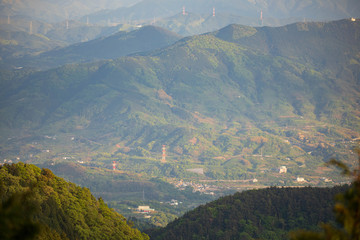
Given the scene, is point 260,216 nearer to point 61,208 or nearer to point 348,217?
point 61,208

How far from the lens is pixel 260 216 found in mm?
89312

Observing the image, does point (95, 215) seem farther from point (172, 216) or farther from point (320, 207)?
point (172, 216)

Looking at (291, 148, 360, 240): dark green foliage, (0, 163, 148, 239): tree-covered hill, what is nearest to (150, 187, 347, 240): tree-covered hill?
(0, 163, 148, 239): tree-covered hill

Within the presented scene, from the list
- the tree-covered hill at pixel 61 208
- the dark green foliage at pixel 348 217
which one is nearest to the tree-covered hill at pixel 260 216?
the tree-covered hill at pixel 61 208

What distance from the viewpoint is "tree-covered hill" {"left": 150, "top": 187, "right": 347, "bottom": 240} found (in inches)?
3339

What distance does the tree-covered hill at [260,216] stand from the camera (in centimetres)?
8481

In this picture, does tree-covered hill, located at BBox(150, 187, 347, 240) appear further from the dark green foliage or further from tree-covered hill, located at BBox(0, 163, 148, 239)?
the dark green foliage

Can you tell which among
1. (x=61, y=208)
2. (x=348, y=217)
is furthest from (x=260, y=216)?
(x=348, y=217)

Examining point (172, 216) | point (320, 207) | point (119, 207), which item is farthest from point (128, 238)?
point (119, 207)

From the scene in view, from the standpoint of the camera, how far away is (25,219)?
20328mm

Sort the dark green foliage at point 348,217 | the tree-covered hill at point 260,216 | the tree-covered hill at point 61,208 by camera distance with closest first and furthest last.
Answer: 1. the dark green foliage at point 348,217
2. the tree-covered hill at point 61,208
3. the tree-covered hill at point 260,216

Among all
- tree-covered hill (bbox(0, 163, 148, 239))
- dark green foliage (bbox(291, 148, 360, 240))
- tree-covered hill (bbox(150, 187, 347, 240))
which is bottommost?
tree-covered hill (bbox(150, 187, 347, 240))

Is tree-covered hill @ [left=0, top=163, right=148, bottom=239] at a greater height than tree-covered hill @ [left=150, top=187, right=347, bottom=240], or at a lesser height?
greater

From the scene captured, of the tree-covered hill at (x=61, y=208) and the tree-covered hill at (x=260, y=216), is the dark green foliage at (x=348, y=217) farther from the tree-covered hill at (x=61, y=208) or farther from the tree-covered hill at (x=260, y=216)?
the tree-covered hill at (x=260, y=216)
